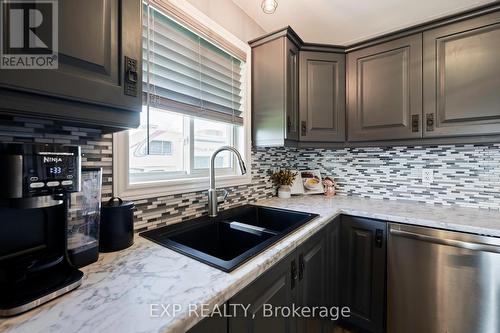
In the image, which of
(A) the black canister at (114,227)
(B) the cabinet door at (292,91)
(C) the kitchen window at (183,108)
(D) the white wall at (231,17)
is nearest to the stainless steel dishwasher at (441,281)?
(B) the cabinet door at (292,91)

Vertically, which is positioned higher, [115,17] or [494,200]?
[115,17]

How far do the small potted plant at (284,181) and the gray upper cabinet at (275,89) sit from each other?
394mm

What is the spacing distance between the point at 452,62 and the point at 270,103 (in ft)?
3.99

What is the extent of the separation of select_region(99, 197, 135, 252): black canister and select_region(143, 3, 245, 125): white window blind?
0.52 m

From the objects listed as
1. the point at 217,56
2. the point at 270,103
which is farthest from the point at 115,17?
the point at 270,103

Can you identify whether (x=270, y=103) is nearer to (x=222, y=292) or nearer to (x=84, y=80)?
(x=84, y=80)

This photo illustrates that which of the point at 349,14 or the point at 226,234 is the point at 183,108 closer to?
the point at 226,234

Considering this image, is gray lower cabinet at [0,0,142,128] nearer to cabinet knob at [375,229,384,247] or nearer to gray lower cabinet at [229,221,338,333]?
gray lower cabinet at [229,221,338,333]

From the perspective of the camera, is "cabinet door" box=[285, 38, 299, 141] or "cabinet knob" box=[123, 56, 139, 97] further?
"cabinet door" box=[285, 38, 299, 141]

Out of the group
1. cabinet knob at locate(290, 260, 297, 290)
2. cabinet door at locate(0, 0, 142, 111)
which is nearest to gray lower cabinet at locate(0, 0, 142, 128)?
cabinet door at locate(0, 0, 142, 111)

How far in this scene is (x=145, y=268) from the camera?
729 mm

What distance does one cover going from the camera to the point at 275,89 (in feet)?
5.68

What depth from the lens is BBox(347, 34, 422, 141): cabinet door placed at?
5.34 ft

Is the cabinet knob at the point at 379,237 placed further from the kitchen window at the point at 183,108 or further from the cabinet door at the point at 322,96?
the kitchen window at the point at 183,108
